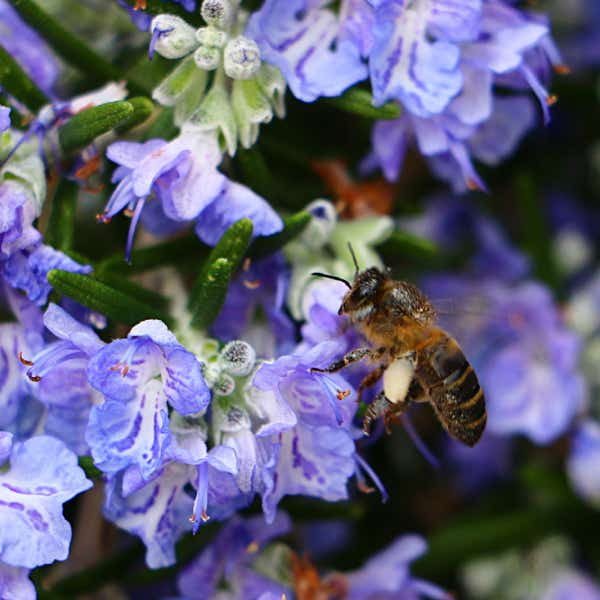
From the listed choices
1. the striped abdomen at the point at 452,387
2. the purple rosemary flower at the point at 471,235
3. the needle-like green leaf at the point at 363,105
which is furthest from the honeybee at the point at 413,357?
the purple rosemary flower at the point at 471,235

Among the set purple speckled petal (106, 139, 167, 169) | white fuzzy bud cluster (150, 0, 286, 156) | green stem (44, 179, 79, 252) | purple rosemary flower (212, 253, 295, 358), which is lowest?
purple rosemary flower (212, 253, 295, 358)

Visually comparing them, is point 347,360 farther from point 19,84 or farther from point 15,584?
point 19,84

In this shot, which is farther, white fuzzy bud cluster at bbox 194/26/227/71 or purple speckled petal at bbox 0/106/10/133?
white fuzzy bud cluster at bbox 194/26/227/71

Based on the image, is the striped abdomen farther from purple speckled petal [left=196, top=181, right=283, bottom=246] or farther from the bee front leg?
purple speckled petal [left=196, top=181, right=283, bottom=246]

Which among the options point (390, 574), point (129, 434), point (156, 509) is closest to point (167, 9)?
point (129, 434)

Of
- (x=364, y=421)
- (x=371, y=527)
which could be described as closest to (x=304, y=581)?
(x=364, y=421)

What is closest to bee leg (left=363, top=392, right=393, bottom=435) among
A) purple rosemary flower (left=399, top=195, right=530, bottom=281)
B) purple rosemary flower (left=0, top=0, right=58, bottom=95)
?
purple rosemary flower (left=0, top=0, right=58, bottom=95)

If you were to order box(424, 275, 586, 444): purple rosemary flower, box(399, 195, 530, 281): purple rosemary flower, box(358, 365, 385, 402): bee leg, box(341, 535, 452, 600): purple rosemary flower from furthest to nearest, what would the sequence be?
box(399, 195, 530, 281): purple rosemary flower → box(424, 275, 586, 444): purple rosemary flower → box(341, 535, 452, 600): purple rosemary flower → box(358, 365, 385, 402): bee leg

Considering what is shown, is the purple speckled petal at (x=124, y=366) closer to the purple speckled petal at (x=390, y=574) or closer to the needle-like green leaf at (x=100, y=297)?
the needle-like green leaf at (x=100, y=297)
